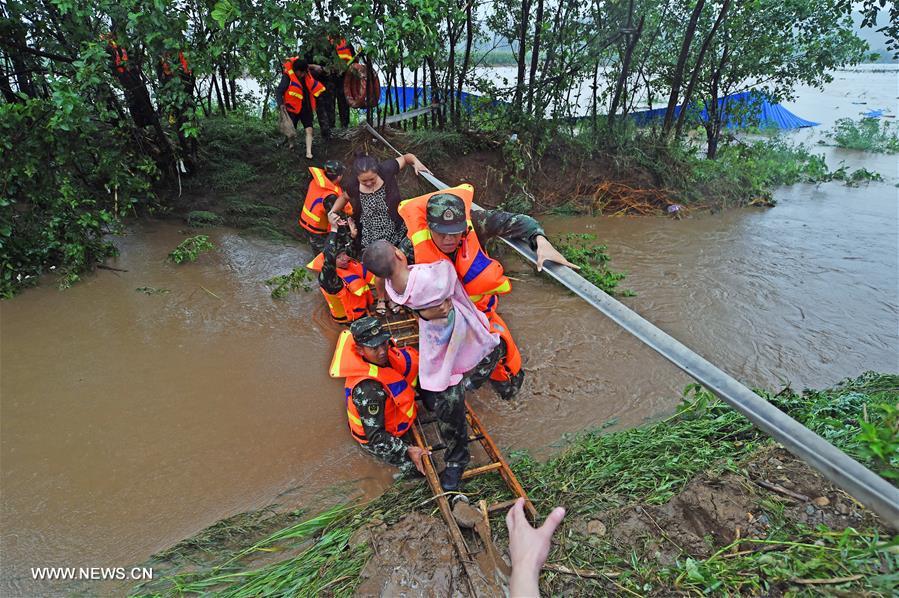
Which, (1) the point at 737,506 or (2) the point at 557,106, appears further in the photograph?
(2) the point at 557,106

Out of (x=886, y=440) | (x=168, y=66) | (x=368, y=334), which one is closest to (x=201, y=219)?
(x=168, y=66)

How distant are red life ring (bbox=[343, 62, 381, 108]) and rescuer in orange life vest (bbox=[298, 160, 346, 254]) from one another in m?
2.76

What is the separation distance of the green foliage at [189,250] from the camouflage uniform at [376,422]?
11.9 ft

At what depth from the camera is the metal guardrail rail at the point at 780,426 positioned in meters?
1.12

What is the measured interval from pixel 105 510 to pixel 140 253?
12.1 ft

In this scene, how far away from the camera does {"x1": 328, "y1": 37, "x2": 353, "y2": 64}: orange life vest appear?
18.6ft

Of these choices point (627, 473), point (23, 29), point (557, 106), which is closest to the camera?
point (627, 473)

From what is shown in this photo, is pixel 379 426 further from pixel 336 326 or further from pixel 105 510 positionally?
pixel 336 326

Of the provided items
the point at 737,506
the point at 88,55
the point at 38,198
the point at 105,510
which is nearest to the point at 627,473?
the point at 737,506

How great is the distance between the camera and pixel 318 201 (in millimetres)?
4367

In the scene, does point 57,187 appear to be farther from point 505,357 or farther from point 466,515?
point 466,515

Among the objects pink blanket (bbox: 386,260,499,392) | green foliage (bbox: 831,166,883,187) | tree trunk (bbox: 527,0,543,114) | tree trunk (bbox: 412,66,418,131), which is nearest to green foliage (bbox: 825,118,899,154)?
green foliage (bbox: 831,166,883,187)

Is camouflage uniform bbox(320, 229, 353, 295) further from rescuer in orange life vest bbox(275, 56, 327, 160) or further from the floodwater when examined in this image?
rescuer in orange life vest bbox(275, 56, 327, 160)

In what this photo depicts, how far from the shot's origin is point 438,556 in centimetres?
233
